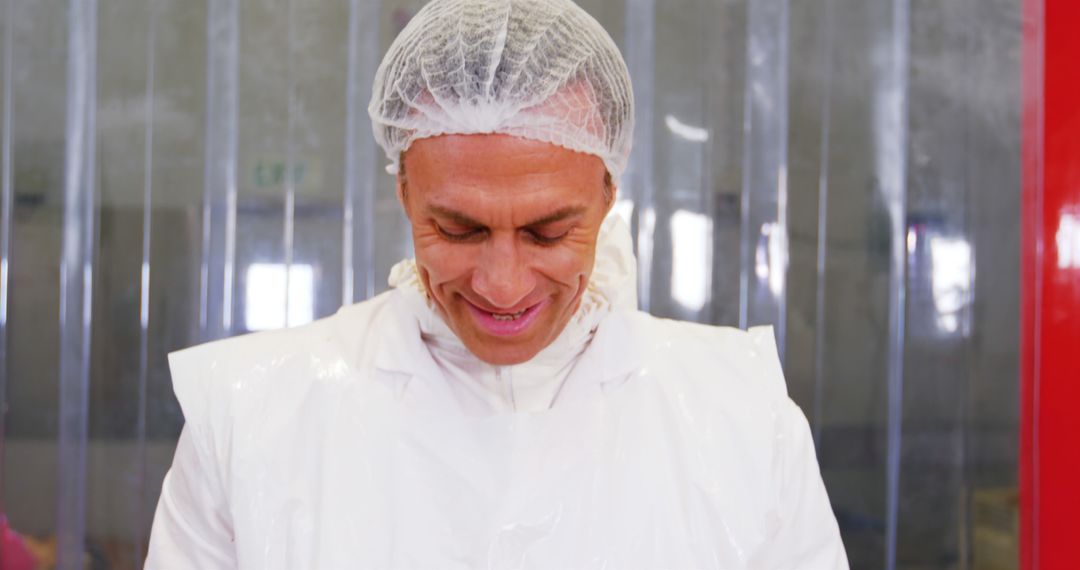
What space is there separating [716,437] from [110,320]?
1128 mm

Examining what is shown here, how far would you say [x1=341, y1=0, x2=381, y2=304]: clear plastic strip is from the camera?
165 cm

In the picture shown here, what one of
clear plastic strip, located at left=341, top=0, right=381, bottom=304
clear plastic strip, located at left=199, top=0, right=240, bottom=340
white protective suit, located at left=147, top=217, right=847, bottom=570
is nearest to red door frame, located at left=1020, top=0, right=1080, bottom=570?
white protective suit, located at left=147, top=217, right=847, bottom=570

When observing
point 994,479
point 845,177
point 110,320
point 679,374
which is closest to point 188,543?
point 679,374

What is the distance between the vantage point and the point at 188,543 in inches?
36.1

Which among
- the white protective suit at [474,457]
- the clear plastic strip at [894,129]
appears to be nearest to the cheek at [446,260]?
the white protective suit at [474,457]

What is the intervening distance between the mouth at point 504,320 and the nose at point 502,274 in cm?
3

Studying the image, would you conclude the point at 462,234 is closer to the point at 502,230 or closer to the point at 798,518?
the point at 502,230

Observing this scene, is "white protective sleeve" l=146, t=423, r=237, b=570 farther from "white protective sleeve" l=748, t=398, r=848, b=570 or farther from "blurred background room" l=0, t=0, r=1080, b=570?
"blurred background room" l=0, t=0, r=1080, b=570

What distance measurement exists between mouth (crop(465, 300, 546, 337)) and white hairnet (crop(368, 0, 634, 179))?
5.7 inches

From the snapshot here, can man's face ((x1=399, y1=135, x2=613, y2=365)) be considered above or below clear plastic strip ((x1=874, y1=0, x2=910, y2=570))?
below

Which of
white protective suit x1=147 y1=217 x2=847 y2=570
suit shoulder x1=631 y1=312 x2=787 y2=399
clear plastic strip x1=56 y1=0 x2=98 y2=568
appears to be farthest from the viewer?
clear plastic strip x1=56 y1=0 x2=98 y2=568

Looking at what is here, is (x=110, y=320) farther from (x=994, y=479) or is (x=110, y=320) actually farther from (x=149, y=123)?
(x=994, y=479)

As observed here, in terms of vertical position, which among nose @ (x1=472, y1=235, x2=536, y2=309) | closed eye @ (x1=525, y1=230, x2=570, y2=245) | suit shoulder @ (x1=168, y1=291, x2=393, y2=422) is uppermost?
closed eye @ (x1=525, y1=230, x2=570, y2=245)

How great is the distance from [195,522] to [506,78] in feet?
1.67
